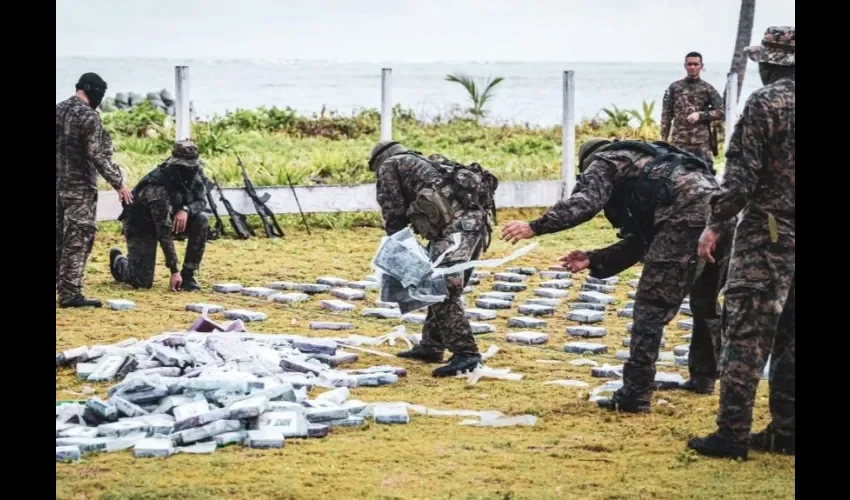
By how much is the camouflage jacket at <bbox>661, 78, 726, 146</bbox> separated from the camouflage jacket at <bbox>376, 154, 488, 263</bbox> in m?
6.47

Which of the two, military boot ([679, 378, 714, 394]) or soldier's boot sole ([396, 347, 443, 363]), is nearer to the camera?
military boot ([679, 378, 714, 394])

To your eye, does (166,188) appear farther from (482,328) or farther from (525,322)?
(525,322)

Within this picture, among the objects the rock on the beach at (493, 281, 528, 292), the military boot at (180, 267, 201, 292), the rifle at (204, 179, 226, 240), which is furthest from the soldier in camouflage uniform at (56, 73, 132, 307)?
the rifle at (204, 179, 226, 240)

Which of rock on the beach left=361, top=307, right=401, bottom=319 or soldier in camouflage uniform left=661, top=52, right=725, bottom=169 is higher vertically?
soldier in camouflage uniform left=661, top=52, right=725, bottom=169

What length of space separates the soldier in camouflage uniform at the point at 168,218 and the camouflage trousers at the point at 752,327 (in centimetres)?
646

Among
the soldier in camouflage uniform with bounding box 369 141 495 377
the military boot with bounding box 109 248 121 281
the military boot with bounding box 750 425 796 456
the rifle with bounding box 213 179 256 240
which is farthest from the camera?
the rifle with bounding box 213 179 256 240

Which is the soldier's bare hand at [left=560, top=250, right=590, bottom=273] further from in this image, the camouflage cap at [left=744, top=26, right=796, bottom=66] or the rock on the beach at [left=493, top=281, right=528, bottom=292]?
the rock on the beach at [left=493, top=281, right=528, bottom=292]

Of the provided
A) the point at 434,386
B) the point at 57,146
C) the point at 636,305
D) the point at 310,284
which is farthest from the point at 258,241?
the point at 636,305

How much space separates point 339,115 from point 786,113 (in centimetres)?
1820

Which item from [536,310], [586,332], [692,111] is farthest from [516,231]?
[692,111]

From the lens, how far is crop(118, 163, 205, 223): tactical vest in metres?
12.4

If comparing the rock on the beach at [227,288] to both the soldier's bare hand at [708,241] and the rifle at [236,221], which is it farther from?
the soldier's bare hand at [708,241]

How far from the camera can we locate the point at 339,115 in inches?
971

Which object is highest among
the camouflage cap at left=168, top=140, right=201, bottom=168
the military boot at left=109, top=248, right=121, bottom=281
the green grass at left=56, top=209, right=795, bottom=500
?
the camouflage cap at left=168, top=140, right=201, bottom=168
